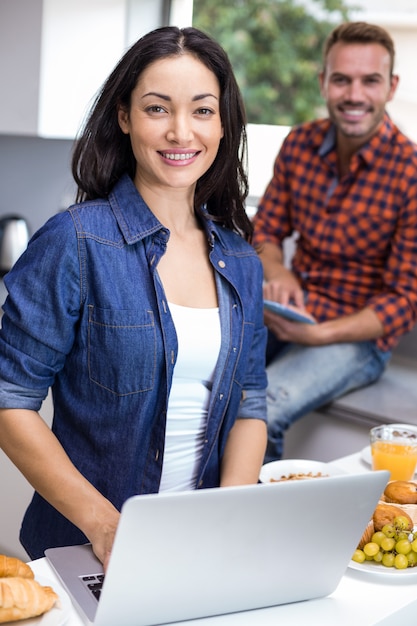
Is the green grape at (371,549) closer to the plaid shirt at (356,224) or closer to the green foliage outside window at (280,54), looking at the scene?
the plaid shirt at (356,224)

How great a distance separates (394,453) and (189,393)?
1.25 feet

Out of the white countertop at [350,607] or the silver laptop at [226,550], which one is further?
the white countertop at [350,607]

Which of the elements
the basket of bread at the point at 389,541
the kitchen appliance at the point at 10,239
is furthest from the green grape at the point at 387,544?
the kitchen appliance at the point at 10,239

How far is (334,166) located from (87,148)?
137cm

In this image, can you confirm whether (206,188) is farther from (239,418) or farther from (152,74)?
(239,418)

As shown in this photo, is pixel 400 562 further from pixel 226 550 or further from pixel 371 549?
pixel 226 550

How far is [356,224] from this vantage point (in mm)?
2631

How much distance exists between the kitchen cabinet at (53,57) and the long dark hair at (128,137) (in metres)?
1.39

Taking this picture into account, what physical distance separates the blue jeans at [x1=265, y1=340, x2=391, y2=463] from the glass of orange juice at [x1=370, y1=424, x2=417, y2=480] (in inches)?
35.0

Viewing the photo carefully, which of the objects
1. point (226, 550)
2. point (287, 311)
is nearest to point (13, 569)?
point (226, 550)

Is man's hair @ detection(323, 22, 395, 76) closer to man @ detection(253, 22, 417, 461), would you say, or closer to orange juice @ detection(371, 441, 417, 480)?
man @ detection(253, 22, 417, 461)

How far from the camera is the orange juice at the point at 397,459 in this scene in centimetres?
158

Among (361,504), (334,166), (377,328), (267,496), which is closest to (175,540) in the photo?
(267,496)

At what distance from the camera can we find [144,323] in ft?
4.60
